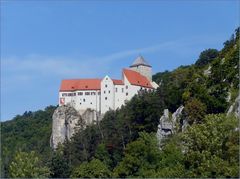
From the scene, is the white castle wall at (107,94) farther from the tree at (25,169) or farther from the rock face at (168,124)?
the tree at (25,169)

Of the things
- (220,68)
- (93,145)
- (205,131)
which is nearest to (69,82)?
(93,145)

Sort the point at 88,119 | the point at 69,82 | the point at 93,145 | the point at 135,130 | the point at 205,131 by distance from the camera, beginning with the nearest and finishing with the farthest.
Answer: the point at 205,131
the point at 135,130
the point at 93,145
the point at 88,119
the point at 69,82

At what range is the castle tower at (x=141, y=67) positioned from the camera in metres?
95.5

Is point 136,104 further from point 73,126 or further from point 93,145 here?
point 73,126

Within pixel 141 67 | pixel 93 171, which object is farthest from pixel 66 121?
pixel 93 171

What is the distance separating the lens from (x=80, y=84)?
9200 centimetres

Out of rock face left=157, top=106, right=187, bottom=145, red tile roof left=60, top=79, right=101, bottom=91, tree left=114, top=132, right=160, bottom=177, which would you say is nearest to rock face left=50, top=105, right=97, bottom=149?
red tile roof left=60, top=79, right=101, bottom=91

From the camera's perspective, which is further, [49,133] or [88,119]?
[49,133]

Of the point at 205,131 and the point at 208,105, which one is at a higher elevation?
the point at 208,105

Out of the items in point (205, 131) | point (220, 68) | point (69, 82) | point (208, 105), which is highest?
point (69, 82)

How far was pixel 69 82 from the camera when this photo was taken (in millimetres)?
93438

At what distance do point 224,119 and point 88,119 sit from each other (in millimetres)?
58724

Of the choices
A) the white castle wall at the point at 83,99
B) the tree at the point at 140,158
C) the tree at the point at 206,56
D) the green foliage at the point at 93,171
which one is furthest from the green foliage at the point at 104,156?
the white castle wall at the point at 83,99

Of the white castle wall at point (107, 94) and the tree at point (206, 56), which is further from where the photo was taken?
the white castle wall at point (107, 94)
